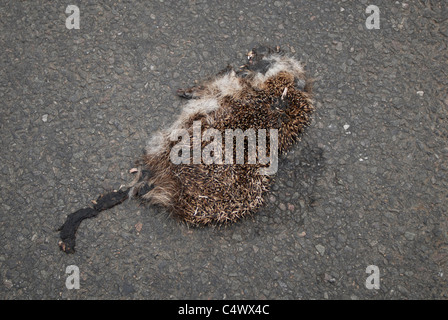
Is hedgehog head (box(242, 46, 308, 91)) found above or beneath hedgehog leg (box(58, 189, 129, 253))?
above

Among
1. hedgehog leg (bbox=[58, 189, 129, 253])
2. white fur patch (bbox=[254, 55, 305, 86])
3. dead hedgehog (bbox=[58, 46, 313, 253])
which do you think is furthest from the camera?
white fur patch (bbox=[254, 55, 305, 86])

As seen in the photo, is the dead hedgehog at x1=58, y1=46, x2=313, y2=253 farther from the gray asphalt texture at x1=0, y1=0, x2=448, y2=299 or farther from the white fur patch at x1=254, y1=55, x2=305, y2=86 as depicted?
the gray asphalt texture at x1=0, y1=0, x2=448, y2=299

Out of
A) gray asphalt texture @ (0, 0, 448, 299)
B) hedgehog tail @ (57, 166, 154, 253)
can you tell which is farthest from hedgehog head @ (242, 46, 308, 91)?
hedgehog tail @ (57, 166, 154, 253)

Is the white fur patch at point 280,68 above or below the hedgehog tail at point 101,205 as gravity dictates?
above

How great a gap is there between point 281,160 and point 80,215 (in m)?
1.97

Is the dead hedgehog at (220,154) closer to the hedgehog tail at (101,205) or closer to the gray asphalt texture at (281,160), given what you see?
the hedgehog tail at (101,205)

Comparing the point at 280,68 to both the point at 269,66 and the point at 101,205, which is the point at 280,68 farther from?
the point at 101,205

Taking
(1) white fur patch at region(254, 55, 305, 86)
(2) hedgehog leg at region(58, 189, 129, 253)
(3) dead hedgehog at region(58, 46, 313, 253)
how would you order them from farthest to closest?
(1) white fur patch at region(254, 55, 305, 86), (2) hedgehog leg at region(58, 189, 129, 253), (3) dead hedgehog at region(58, 46, 313, 253)

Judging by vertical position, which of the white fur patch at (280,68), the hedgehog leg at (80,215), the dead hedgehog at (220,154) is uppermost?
the white fur patch at (280,68)

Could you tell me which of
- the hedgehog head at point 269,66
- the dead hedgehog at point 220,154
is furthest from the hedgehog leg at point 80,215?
the hedgehog head at point 269,66

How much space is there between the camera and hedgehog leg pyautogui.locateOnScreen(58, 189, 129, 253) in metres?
3.49

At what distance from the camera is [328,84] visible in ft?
12.9

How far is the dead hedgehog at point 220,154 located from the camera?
3.38 m
